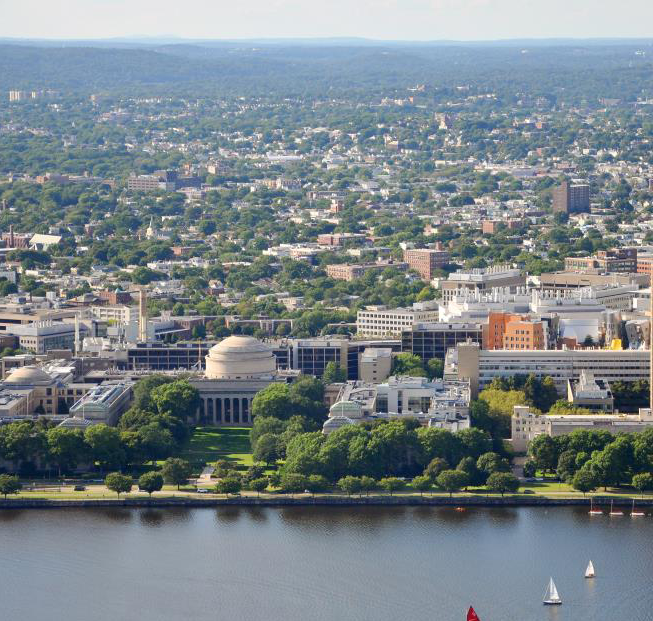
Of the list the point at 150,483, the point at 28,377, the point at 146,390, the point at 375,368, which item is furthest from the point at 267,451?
the point at 375,368

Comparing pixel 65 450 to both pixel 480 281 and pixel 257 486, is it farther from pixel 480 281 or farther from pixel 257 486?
pixel 480 281

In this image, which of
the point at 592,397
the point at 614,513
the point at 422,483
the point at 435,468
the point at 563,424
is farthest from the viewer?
the point at 592,397

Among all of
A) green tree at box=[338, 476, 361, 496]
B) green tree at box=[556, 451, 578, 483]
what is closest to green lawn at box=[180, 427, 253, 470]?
green tree at box=[338, 476, 361, 496]

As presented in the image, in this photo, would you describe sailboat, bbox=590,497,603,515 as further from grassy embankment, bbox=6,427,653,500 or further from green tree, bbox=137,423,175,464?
green tree, bbox=137,423,175,464

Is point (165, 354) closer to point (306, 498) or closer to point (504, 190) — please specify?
point (306, 498)

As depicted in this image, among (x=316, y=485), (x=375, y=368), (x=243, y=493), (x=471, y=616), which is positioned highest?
(x=471, y=616)

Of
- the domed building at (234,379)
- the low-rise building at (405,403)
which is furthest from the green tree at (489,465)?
the domed building at (234,379)

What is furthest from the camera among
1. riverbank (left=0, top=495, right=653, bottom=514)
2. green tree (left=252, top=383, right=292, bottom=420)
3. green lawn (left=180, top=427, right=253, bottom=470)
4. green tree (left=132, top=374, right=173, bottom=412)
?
green tree (left=132, top=374, right=173, bottom=412)

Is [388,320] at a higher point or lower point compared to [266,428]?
lower
